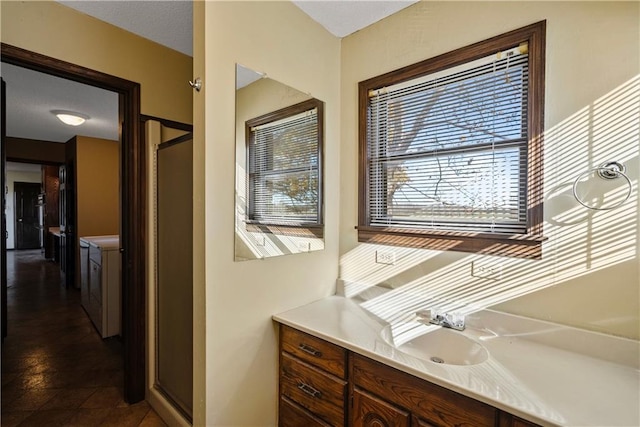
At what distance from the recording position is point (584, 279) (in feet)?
4.18

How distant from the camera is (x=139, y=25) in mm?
1970

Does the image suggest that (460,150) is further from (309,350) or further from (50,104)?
(50,104)

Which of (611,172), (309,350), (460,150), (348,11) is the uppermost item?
(348,11)

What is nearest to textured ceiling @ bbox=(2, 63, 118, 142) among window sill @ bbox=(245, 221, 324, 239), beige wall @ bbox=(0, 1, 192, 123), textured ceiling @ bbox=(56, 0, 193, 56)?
beige wall @ bbox=(0, 1, 192, 123)

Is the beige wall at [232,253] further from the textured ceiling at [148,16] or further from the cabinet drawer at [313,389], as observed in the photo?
the textured ceiling at [148,16]

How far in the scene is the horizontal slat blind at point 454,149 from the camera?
1.45 m

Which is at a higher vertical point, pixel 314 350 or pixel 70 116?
pixel 70 116

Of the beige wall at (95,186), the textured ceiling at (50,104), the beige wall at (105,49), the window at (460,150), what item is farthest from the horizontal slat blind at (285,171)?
the beige wall at (95,186)

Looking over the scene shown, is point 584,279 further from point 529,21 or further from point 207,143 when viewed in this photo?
point 207,143

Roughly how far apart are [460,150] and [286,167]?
96 centimetres

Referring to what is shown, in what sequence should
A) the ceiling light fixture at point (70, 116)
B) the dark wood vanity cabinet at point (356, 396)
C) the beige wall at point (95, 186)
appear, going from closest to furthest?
the dark wood vanity cabinet at point (356, 396) → the ceiling light fixture at point (70, 116) → the beige wall at point (95, 186)

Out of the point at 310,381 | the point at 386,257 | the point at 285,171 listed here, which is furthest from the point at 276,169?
the point at 310,381

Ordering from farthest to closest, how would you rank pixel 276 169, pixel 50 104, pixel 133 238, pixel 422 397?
pixel 50 104
pixel 133 238
pixel 276 169
pixel 422 397

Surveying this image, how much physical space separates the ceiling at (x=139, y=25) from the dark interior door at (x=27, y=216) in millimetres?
7916
